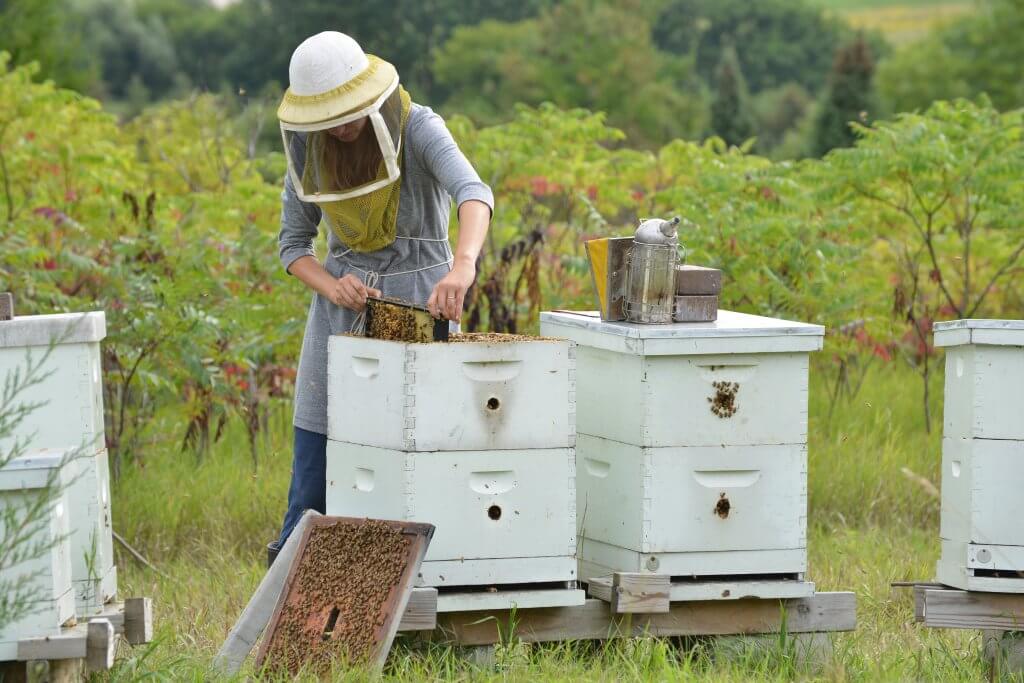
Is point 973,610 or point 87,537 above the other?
point 87,537

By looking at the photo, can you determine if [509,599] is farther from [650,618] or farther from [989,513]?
[989,513]

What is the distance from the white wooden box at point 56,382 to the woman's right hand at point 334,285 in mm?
731

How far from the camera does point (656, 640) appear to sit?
13.3ft

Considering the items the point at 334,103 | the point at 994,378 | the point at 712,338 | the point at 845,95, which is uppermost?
the point at 845,95

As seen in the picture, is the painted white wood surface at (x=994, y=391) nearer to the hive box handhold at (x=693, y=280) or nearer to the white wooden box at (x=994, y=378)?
A: the white wooden box at (x=994, y=378)

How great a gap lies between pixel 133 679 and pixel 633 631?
4.68 ft

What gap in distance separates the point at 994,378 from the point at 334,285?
1955mm

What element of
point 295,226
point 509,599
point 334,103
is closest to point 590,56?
point 295,226

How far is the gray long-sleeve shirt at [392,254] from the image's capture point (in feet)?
13.5

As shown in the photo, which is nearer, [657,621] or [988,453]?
[988,453]

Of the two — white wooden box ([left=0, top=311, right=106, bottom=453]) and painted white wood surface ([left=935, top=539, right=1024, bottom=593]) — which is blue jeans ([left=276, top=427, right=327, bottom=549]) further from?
painted white wood surface ([left=935, top=539, right=1024, bottom=593])

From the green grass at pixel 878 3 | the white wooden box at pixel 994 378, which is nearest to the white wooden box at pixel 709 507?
the white wooden box at pixel 994 378

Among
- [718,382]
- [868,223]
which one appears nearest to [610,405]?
[718,382]

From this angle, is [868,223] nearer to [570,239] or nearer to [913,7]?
[570,239]
